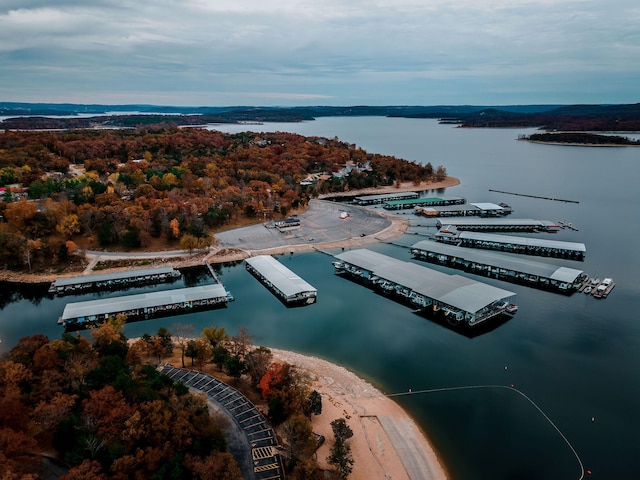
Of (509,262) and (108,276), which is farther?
(509,262)

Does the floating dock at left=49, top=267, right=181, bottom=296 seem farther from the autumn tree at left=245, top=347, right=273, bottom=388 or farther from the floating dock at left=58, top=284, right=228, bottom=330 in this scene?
the autumn tree at left=245, top=347, right=273, bottom=388

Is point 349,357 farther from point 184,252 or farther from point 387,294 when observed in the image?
point 184,252

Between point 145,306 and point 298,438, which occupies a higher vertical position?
point 298,438

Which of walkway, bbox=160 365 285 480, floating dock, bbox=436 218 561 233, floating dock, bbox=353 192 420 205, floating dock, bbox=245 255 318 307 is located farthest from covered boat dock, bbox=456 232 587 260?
walkway, bbox=160 365 285 480

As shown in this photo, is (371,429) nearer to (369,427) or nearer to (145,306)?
(369,427)

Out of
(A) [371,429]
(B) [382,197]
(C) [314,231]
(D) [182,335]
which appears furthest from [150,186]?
(A) [371,429]

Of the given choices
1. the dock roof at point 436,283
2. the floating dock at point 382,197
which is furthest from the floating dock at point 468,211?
the dock roof at point 436,283

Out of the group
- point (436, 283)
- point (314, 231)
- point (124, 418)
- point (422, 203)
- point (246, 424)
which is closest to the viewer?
point (124, 418)
